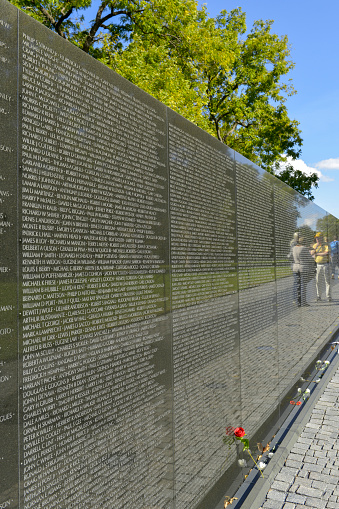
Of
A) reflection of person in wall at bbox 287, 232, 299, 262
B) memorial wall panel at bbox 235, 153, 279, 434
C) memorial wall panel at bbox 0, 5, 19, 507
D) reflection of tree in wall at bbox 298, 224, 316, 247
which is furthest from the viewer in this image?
reflection of tree in wall at bbox 298, 224, 316, 247

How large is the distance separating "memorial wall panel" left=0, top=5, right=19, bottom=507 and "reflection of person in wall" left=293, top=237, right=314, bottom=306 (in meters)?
6.38

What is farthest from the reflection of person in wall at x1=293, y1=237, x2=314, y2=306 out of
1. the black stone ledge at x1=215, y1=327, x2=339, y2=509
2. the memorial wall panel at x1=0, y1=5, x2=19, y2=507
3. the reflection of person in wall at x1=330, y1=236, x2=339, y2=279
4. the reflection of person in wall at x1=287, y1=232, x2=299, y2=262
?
the memorial wall panel at x1=0, y1=5, x2=19, y2=507

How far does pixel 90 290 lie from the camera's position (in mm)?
2303

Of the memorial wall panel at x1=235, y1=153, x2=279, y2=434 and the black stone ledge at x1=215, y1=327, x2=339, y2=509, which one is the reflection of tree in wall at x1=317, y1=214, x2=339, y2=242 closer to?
the black stone ledge at x1=215, y1=327, x2=339, y2=509

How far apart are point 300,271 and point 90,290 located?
21.1ft

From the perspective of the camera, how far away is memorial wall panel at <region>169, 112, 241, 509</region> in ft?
11.1

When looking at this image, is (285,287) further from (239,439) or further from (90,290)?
(90,290)

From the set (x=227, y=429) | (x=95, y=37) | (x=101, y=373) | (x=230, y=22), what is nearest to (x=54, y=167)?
(x=101, y=373)

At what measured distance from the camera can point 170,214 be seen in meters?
A: 3.34

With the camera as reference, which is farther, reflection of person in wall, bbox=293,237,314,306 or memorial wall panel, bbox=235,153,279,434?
reflection of person in wall, bbox=293,237,314,306

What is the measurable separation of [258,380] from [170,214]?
8.83 feet

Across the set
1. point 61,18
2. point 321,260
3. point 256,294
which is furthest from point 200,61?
point 256,294

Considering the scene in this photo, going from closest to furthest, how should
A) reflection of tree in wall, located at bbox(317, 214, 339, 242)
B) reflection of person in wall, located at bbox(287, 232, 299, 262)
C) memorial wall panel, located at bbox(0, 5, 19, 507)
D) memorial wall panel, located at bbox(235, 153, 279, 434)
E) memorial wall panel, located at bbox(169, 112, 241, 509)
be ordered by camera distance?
memorial wall panel, located at bbox(0, 5, 19, 507)
memorial wall panel, located at bbox(169, 112, 241, 509)
memorial wall panel, located at bbox(235, 153, 279, 434)
reflection of person in wall, located at bbox(287, 232, 299, 262)
reflection of tree in wall, located at bbox(317, 214, 339, 242)

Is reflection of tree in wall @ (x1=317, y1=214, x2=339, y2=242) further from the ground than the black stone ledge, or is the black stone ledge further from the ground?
reflection of tree in wall @ (x1=317, y1=214, x2=339, y2=242)
